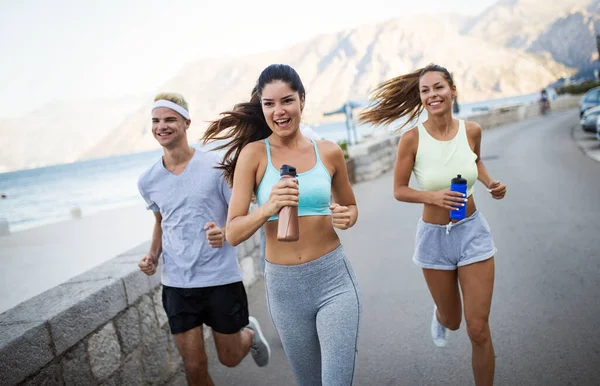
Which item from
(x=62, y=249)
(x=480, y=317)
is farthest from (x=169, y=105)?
(x=62, y=249)

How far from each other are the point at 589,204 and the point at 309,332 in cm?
780

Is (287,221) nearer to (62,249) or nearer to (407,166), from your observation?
(407,166)

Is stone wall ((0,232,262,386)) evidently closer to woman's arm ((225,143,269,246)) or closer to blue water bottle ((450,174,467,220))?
woman's arm ((225,143,269,246))

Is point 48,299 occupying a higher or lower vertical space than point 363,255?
higher

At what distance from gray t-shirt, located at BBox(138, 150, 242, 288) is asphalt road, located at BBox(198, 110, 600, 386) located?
118cm

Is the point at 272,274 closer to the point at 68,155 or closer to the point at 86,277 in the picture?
the point at 86,277

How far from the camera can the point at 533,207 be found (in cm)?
895

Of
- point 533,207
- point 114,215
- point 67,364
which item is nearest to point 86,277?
point 67,364

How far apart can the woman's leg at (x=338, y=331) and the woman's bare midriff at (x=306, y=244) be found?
0.18 meters

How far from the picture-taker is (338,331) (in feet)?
7.92

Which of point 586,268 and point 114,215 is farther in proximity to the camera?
point 114,215

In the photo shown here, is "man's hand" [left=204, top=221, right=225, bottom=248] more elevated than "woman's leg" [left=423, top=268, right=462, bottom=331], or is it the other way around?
"man's hand" [left=204, top=221, right=225, bottom=248]

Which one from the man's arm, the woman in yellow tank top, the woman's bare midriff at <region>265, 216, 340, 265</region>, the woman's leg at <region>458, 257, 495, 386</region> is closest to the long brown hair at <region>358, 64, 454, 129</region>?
the woman in yellow tank top

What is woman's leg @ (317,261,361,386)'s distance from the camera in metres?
2.39
